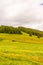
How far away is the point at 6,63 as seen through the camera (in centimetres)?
3816

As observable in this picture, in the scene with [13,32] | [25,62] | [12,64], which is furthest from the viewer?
[13,32]

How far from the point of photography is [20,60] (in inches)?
1667

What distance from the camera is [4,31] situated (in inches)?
6024

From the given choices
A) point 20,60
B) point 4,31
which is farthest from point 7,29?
point 20,60

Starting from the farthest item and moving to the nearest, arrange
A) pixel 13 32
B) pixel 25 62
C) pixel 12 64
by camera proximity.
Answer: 1. pixel 13 32
2. pixel 25 62
3. pixel 12 64

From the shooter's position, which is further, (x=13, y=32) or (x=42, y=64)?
(x=13, y=32)

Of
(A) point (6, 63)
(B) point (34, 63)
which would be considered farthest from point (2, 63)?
(B) point (34, 63)

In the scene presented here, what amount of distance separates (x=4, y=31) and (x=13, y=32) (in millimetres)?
8447

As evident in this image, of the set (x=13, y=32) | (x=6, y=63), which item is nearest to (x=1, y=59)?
(x=6, y=63)

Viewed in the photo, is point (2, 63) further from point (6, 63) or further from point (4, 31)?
point (4, 31)

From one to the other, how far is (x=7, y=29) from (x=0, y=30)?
5891 millimetres

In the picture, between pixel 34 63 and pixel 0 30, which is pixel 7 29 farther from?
pixel 34 63

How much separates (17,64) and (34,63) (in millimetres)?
3865

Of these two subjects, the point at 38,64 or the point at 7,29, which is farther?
the point at 7,29
